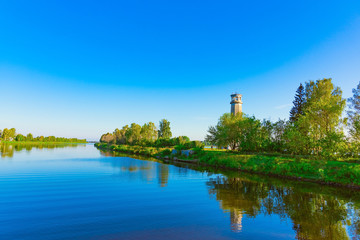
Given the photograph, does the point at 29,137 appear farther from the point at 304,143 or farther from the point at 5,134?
the point at 304,143

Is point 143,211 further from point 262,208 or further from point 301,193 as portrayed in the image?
point 301,193

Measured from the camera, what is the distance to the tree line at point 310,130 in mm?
27359

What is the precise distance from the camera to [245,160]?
33.3 meters

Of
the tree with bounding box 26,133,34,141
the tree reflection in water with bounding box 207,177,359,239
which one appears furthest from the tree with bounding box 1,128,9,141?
the tree reflection in water with bounding box 207,177,359,239

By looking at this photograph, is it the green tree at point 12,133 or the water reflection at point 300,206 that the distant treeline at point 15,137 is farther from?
the water reflection at point 300,206

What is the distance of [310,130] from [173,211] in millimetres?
29204

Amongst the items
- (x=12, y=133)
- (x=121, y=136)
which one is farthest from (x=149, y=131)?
(x=12, y=133)

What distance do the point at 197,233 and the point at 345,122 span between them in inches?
1382

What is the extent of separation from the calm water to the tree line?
10.6 metres

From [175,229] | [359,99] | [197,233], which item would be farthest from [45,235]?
[359,99]

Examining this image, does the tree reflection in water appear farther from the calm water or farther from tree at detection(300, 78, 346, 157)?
tree at detection(300, 78, 346, 157)

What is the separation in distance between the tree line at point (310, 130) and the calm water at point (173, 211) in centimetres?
1063

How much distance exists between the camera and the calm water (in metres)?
9.70

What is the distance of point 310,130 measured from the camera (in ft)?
104
